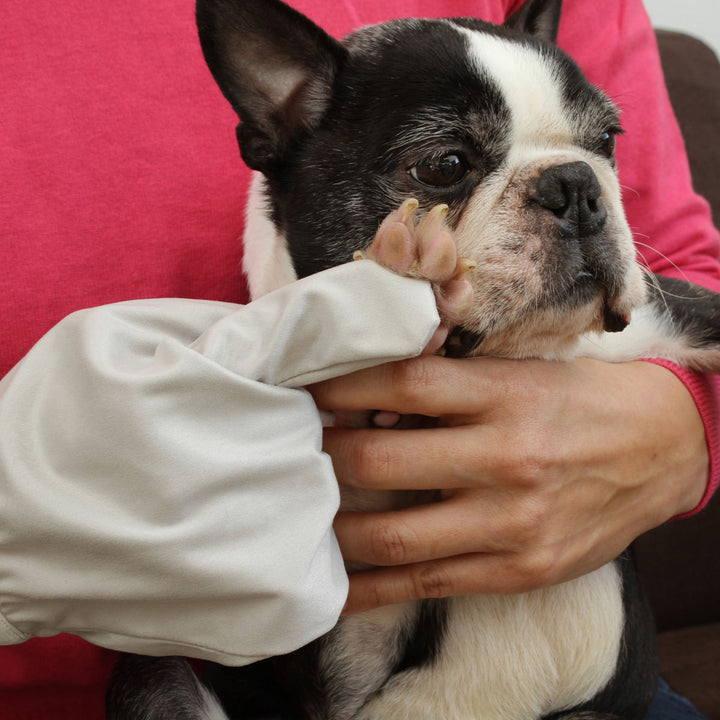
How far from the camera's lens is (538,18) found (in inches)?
47.2

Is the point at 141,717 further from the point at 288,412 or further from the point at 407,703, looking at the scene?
the point at 288,412

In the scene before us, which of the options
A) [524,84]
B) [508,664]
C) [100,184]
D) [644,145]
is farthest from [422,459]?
[644,145]

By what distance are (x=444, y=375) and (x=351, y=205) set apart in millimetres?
257

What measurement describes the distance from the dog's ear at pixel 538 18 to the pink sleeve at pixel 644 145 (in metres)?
0.27

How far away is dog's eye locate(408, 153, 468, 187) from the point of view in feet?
3.07

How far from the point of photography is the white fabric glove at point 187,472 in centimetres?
69

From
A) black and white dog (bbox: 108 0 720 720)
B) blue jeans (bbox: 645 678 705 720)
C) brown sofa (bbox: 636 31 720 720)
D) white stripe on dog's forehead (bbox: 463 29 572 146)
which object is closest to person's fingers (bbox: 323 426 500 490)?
black and white dog (bbox: 108 0 720 720)

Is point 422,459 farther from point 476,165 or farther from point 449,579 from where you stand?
point 476,165

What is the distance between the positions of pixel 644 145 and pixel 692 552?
1.01 m

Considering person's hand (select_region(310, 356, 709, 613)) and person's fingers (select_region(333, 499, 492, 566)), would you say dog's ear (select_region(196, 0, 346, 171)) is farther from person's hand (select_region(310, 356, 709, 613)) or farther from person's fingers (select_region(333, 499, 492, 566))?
person's fingers (select_region(333, 499, 492, 566))

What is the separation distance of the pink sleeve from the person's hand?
54 cm

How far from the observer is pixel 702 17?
8.89 feet

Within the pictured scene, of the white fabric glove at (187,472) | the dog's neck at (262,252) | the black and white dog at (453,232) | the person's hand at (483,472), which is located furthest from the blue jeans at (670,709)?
the dog's neck at (262,252)

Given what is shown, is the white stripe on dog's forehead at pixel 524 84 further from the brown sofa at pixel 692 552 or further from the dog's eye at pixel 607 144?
the brown sofa at pixel 692 552
